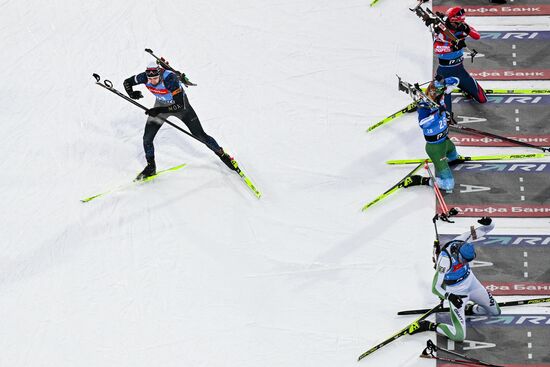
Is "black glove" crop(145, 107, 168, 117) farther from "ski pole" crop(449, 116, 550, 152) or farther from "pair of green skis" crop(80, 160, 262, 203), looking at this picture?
"ski pole" crop(449, 116, 550, 152)

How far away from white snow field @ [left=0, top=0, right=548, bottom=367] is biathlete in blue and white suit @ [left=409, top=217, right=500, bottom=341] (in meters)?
0.46

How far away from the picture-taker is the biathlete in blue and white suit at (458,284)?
38.0 feet

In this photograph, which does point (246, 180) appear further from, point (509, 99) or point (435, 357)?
point (509, 99)

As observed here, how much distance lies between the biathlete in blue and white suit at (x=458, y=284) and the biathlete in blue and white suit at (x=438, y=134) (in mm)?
1718

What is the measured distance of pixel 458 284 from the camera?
1170cm

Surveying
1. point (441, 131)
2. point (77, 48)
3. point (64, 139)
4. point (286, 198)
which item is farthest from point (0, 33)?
point (441, 131)

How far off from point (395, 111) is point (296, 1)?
3165 mm

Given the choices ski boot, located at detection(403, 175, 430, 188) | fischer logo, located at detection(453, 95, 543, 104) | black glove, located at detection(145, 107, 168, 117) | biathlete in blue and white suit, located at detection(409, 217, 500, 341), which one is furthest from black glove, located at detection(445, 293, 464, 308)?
black glove, located at detection(145, 107, 168, 117)

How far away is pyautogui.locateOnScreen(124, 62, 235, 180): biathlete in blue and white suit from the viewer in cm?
A: 1327

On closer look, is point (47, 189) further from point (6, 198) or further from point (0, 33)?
point (0, 33)

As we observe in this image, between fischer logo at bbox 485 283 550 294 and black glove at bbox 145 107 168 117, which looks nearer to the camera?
fischer logo at bbox 485 283 550 294

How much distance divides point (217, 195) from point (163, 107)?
58.8 inches

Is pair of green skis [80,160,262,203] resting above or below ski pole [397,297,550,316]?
above

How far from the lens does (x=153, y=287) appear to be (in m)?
13.0
